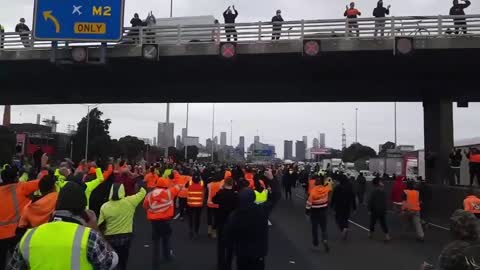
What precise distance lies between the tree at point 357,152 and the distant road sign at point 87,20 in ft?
364

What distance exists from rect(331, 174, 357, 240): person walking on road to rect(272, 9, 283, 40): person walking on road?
7.80 metres

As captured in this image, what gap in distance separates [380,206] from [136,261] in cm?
744

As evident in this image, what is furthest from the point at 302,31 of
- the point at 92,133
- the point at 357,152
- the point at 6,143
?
the point at 357,152

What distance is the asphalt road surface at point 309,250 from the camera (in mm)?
10354

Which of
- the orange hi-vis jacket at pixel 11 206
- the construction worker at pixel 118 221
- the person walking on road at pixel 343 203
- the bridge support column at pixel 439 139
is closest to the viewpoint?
the orange hi-vis jacket at pixel 11 206

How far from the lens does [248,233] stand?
6.67m

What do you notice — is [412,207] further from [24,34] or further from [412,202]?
[24,34]

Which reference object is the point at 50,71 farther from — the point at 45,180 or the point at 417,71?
the point at 45,180

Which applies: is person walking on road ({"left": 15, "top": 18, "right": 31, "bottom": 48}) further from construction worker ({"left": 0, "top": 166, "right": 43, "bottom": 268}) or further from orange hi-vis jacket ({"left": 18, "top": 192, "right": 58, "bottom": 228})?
orange hi-vis jacket ({"left": 18, "top": 192, "right": 58, "bottom": 228})

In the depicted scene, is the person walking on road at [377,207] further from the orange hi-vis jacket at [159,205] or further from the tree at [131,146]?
the tree at [131,146]

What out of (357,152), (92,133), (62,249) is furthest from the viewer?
(357,152)

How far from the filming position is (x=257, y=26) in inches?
854

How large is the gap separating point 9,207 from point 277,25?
632 inches

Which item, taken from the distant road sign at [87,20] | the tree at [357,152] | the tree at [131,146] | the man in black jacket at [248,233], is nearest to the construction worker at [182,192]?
the distant road sign at [87,20]
